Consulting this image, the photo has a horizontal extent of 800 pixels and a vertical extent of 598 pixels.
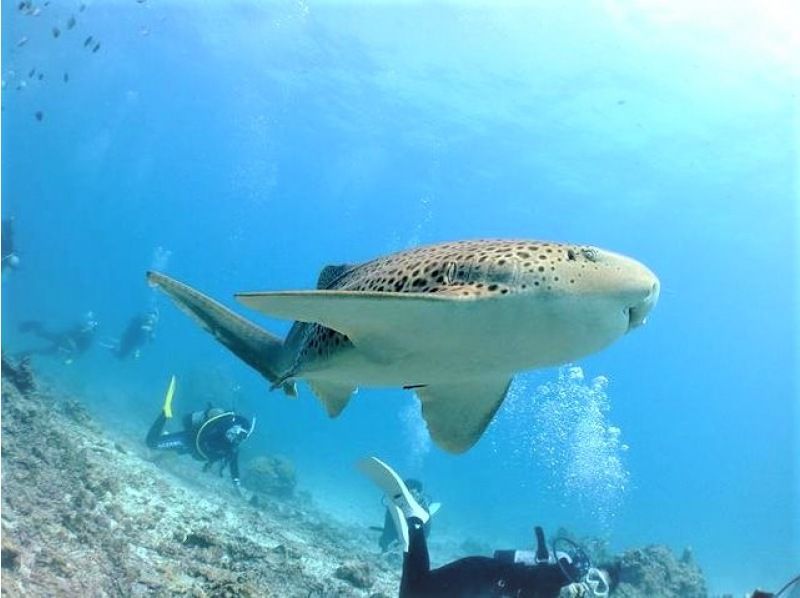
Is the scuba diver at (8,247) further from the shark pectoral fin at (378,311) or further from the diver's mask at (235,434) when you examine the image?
the shark pectoral fin at (378,311)

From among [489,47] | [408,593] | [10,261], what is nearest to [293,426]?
[489,47]

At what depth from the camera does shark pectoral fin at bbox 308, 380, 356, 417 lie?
15.3ft

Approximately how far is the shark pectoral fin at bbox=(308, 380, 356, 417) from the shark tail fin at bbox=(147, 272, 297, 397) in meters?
0.25

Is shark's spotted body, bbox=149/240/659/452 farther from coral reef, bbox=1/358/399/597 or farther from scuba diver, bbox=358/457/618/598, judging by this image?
scuba diver, bbox=358/457/618/598

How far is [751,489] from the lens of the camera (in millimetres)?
139000

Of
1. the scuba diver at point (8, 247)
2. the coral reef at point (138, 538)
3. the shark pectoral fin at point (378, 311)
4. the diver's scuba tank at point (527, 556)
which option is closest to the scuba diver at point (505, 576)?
the diver's scuba tank at point (527, 556)

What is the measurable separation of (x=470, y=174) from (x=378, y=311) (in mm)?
49075

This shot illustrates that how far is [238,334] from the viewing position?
4.46m

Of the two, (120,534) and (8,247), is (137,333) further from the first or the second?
(120,534)

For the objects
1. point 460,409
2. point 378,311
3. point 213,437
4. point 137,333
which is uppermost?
point 137,333

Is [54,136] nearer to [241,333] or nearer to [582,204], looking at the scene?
[582,204]

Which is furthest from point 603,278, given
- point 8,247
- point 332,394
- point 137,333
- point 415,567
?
point 137,333

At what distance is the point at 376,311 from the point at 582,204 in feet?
163

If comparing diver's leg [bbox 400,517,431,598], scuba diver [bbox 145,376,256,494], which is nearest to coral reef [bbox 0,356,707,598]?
scuba diver [bbox 145,376,256,494]
